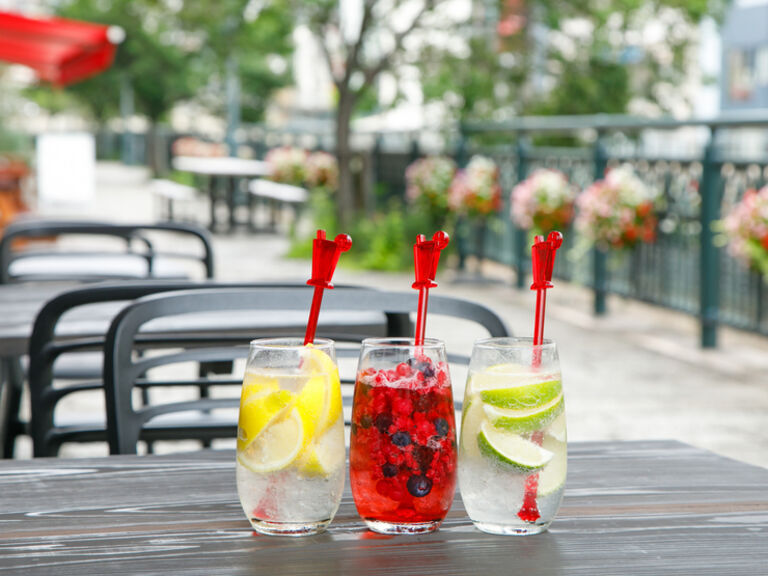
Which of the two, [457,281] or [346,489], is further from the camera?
[457,281]

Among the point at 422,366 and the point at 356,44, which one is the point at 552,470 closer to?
the point at 422,366

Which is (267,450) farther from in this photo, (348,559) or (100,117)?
(100,117)

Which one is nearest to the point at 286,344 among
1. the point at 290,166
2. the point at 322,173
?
the point at 322,173

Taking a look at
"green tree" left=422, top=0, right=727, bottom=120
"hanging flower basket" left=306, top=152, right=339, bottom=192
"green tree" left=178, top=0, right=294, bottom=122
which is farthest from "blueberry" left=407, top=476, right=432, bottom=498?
"hanging flower basket" left=306, top=152, right=339, bottom=192

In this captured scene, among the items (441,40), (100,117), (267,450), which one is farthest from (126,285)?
(100,117)

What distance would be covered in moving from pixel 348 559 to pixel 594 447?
0.60 meters

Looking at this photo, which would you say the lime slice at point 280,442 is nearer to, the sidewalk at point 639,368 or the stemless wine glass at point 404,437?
the stemless wine glass at point 404,437

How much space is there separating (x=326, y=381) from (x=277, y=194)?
13730 millimetres

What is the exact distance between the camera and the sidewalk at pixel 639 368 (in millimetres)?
4871

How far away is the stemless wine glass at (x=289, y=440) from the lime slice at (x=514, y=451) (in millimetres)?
152

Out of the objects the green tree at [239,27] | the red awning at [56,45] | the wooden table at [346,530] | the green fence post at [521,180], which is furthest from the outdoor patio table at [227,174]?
the wooden table at [346,530]

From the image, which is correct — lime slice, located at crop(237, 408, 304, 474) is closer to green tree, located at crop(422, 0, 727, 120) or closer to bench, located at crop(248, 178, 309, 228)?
green tree, located at crop(422, 0, 727, 120)

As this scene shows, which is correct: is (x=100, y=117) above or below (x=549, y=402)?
above

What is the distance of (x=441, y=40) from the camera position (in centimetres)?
1131
